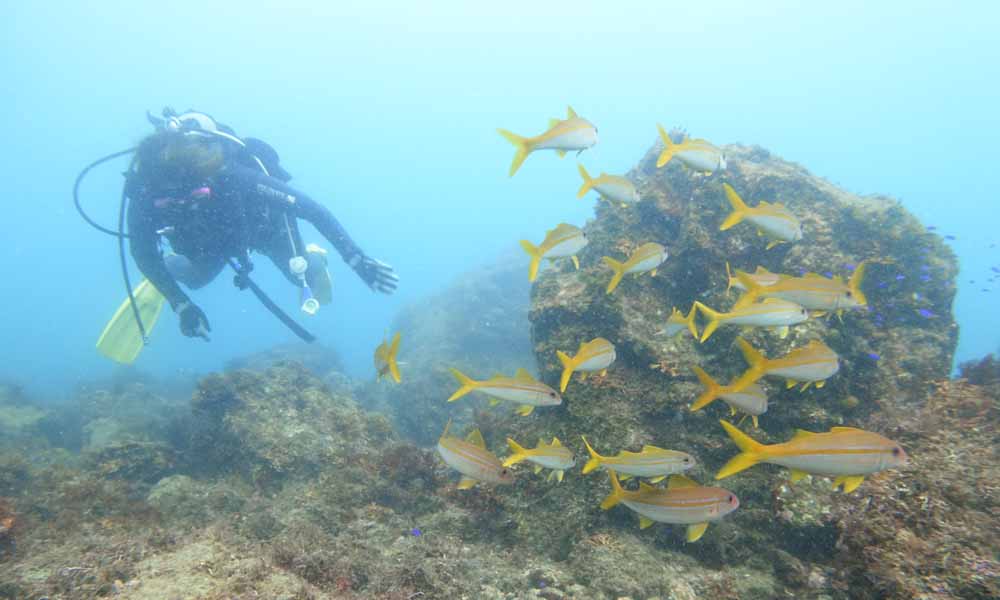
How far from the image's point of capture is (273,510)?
5.57 metres

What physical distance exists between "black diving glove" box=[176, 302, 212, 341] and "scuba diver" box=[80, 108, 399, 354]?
0.06ft

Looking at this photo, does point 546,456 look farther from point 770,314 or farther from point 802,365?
point 770,314

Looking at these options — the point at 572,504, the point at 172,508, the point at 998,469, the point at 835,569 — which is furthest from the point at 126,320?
the point at 998,469

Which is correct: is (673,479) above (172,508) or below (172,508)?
above

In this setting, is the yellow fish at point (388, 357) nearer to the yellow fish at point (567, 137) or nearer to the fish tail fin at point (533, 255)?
the fish tail fin at point (533, 255)

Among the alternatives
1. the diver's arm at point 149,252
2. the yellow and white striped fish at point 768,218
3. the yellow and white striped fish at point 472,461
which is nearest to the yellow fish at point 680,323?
the yellow and white striped fish at point 768,218

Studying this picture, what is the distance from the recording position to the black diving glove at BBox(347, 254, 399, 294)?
29.1ft

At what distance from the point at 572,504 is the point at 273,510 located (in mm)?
3932

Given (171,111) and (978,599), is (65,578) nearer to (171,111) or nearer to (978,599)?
(978,599)

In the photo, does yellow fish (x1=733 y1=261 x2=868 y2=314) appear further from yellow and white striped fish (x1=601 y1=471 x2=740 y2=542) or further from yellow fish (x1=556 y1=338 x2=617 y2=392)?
yellow and white striped fish (x1=601 y1=471 x2=740 y2=542)

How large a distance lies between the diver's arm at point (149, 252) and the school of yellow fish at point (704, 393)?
7.04m

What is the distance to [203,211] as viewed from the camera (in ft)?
28.2

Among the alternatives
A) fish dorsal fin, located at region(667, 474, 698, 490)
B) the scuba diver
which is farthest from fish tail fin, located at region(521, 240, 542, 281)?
the scuba diver

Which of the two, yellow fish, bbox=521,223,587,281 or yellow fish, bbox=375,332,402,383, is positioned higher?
yellow fish, bbox=521,223,587,281
